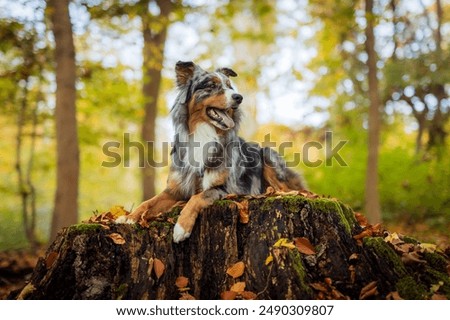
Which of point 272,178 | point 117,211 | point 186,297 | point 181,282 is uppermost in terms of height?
point 272,178

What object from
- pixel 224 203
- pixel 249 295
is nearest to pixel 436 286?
→ pixel 249 295

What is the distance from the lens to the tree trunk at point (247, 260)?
3598 millimetres

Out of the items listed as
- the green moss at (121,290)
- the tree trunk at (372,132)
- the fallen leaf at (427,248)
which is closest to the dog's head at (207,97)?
the green moss at (121,290)

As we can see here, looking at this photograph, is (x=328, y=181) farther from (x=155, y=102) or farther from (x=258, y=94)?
(x=258, y=94)

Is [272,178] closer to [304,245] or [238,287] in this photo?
[304,245]

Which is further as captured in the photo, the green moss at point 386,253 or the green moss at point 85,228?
the green moss at point 85,228

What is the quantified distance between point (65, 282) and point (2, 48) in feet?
18.3

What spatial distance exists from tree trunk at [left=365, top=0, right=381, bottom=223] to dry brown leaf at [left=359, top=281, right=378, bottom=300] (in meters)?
5.51

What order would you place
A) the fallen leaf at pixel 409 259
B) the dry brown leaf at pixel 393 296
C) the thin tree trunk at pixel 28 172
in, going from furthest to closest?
the thin tree trunk at pixel 28 172, the fallen leaf at pixel 409 259, the dry brown leaf at pixel 393 296

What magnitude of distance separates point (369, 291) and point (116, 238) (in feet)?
7.19

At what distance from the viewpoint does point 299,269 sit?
3584 mm

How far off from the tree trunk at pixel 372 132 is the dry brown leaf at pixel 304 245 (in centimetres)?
547

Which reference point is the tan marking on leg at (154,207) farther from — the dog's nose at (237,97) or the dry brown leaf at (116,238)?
the dog's nose at (237,97)
